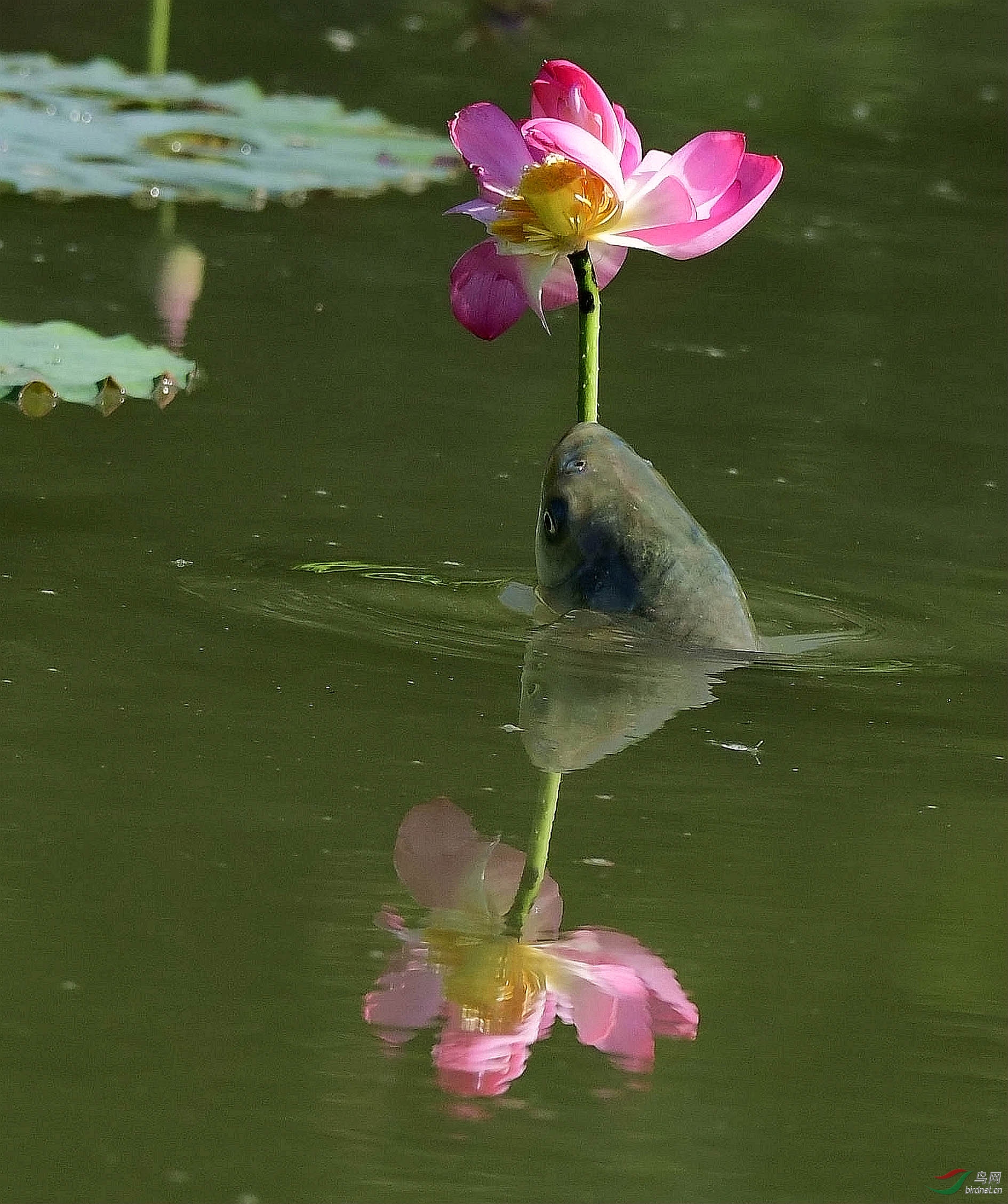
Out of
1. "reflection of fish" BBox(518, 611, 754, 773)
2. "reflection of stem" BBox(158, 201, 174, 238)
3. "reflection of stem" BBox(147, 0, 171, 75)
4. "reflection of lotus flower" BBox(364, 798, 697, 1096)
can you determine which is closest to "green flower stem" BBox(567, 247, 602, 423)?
"reflection of fish" BBox(518, 611, 754, 773)

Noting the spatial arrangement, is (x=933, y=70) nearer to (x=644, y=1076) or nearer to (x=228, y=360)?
(x=228, y=360)

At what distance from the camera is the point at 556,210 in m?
3.25

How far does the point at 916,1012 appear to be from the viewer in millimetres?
2391

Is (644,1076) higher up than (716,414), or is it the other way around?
(716,414)

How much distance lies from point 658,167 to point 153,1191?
1838mm

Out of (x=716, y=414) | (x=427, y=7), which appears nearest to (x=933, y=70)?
(x=427, y=7)

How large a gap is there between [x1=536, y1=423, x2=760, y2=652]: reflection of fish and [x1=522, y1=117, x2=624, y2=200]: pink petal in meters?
0.47

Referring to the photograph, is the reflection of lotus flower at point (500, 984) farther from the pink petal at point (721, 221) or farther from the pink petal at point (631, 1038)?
the pink petal at point (721, 221)

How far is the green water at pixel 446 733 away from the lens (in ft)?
6.93

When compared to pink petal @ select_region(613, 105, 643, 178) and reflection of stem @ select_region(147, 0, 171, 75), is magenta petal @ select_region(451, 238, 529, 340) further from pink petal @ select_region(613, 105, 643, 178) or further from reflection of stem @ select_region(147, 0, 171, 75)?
reflection of stem @ select_region(147, 0, 171, 75)

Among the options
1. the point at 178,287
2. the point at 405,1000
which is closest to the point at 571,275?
the point at 405,1000

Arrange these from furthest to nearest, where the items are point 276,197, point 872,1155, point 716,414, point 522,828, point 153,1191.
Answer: point 276,197, point 716,414, point 522,828, point 872,1155, point 153,1191

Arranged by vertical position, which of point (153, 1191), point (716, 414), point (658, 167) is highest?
point (658, 167)

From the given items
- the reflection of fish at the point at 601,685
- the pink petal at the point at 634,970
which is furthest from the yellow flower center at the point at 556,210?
the pink petal at the point at 634,970
